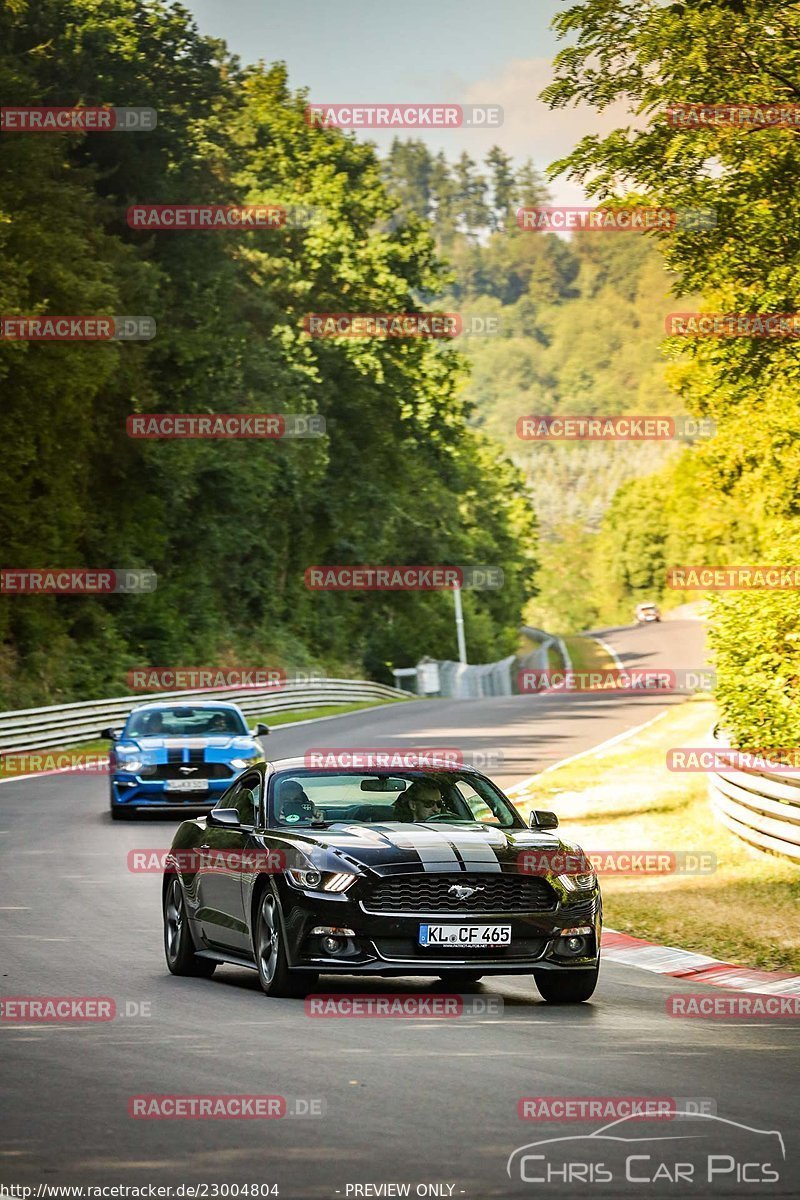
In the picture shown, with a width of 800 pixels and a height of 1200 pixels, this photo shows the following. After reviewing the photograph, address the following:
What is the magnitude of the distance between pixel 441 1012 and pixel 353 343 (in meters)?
61.4

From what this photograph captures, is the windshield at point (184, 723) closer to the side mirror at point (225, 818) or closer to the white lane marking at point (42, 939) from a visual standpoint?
the white lane marking at point (42, 939)

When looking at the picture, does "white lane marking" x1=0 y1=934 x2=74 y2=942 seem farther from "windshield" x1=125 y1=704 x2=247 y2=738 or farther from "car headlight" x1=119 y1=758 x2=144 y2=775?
"windshield" x1=125 y1=704 x2=247 y2=738

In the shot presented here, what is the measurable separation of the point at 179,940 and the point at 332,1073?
398 centimetres

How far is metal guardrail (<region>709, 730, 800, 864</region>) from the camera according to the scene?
18203 mm

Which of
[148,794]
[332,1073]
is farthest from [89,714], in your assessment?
[332,1073]

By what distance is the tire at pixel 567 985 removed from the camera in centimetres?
1098

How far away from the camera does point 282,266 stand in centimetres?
6850

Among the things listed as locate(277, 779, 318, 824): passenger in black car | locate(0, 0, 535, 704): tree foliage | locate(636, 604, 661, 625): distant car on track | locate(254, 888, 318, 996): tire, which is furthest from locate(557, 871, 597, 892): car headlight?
locate(636, 604, 661, 625): distant car on track

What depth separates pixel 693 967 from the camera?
13.4 m

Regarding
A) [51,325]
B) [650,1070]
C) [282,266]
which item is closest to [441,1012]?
[650,1070]

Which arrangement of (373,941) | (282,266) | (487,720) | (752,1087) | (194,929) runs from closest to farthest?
(752,1087) < (373,941) < (194,929) < (487,720) < (282,266)

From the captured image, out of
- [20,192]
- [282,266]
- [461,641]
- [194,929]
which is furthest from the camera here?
[461,641]

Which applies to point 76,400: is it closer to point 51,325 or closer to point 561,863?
point 51,325

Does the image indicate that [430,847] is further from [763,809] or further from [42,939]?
[763,809]
